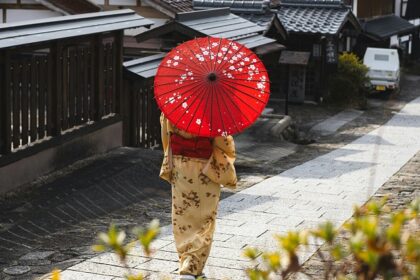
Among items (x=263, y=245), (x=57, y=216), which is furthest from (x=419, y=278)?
(x=57, y=216)

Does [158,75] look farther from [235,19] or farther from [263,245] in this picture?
[235,19]

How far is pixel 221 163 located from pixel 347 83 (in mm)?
21573

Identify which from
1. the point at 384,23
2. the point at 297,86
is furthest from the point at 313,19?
the point at 384,23

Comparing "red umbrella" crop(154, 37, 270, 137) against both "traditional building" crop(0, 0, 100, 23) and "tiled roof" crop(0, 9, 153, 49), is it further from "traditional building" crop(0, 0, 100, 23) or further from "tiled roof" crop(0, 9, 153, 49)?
"traditional building" crop(0, 0, 100, 23)

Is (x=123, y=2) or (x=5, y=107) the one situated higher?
(x=5, y=107)

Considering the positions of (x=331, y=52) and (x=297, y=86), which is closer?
(x=297, y=86)

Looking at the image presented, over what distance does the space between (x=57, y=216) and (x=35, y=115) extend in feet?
6.13

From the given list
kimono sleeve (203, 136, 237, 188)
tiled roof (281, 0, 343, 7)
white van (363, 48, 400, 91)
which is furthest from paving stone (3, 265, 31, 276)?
white van (363, 48, 400, 91)

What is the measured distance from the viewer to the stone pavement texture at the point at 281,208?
7230mm

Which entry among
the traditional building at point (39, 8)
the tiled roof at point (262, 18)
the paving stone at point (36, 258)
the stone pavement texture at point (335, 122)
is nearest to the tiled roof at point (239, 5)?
the tiled roof at point (262, 18)

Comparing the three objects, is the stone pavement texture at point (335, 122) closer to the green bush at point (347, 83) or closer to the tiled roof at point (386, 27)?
the green bush at point (347, 83)

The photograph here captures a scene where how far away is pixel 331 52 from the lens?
28.2 metres

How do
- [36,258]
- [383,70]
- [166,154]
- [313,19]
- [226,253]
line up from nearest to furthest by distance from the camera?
[166,154] < [36,258] < [226,253] < [313,19] < [383,70]

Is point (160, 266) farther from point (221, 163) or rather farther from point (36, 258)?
point (221, 163)
